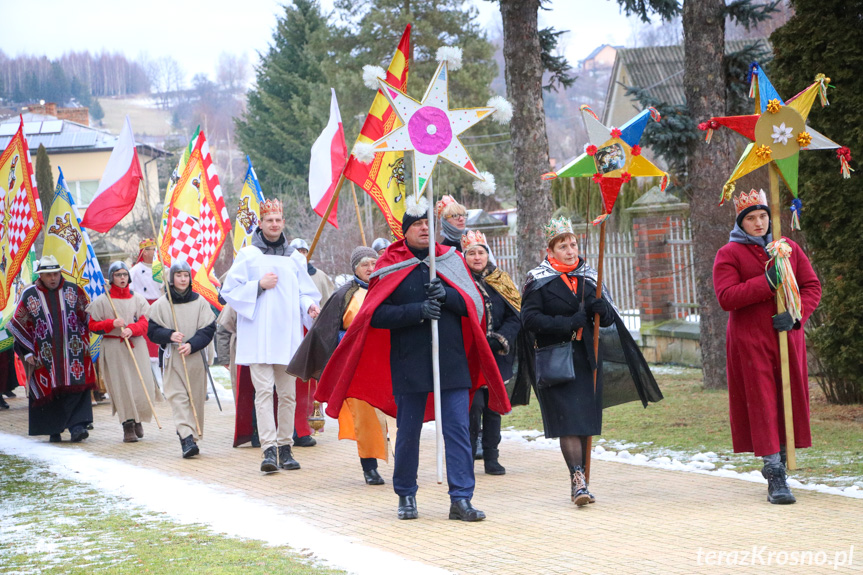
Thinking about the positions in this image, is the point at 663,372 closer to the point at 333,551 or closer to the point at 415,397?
the point at 415,397

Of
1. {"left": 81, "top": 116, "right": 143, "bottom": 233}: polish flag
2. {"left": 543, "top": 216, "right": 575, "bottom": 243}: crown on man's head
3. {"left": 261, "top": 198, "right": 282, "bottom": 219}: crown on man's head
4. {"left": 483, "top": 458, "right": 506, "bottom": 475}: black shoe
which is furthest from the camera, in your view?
{"left": 81, "top": 116, "right": 143, "bottom": 233}: polish flag

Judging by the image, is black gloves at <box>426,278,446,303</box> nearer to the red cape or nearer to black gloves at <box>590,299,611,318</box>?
the red cape

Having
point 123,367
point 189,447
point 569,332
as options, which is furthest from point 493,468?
point 123,367

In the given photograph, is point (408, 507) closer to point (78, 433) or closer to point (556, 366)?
point (556, 366)

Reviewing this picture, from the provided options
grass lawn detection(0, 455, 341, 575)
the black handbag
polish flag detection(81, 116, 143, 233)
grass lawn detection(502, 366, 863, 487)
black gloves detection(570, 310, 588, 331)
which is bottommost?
grass lawn detection(0, 455, 341, 575)

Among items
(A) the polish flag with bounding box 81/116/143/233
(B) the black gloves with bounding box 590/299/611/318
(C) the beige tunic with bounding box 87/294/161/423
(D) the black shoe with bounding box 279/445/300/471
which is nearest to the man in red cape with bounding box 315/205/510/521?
(B) the black gloves with bounding box 590/299/611/318

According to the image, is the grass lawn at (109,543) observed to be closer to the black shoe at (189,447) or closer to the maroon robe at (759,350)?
the black shoe at (189,447)

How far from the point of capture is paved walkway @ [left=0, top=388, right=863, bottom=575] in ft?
18.7

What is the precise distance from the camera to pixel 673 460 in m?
9.05

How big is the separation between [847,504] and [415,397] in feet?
9.15

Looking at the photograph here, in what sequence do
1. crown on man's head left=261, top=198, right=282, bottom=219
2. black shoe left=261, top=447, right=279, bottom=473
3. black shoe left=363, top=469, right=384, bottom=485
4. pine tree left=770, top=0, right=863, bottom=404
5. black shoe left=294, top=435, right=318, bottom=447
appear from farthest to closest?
black shoe left=294, top=435, right=318, bottom=447 < pine tree left=770, top=0, right=863, bottom=404 < crown on man's head left=261, top=198, right=282, bottom=219 < black shoe left=261, top=447, right=279, bottom=473 < black shoe left=363, top=469, right=384, bottom=485

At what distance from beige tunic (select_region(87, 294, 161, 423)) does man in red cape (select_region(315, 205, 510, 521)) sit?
5.38 meters
